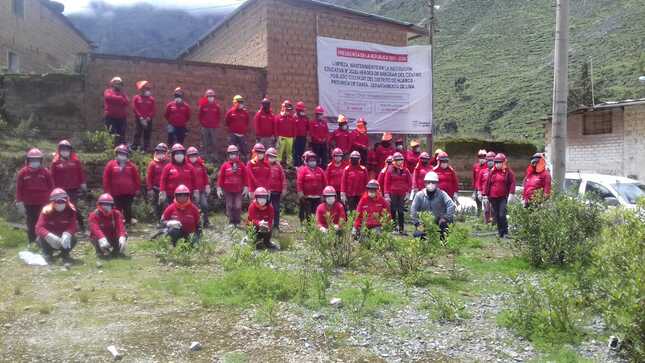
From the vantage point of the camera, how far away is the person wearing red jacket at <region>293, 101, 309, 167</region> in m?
13.7

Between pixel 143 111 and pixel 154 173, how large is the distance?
92.4 inches

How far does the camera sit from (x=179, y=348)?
18.5 ft

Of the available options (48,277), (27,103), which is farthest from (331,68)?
(48,277)

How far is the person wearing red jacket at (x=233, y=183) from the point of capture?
11.1 m

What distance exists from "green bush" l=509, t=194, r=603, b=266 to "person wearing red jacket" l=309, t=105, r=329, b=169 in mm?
5712

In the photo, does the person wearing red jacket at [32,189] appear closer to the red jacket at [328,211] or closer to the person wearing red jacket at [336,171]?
the red jacket at [328,211]

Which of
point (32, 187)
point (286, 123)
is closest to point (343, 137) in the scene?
point (286, 123)

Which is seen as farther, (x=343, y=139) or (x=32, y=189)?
(x=343, y=139)

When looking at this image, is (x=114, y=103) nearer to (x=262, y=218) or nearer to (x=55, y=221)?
(x=55, y=221)

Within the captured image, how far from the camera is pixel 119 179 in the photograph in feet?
34.7

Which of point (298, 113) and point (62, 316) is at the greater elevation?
point (298, 113)

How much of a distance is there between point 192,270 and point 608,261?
5.20 metres

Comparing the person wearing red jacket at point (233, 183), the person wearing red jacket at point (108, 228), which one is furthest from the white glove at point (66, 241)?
the person wearing red jacket at point (233, 183)

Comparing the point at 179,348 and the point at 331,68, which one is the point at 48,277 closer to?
the point at 179,348
